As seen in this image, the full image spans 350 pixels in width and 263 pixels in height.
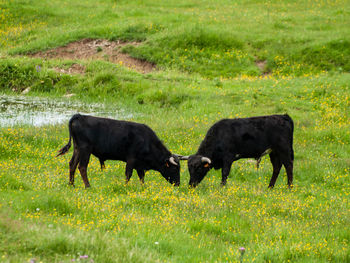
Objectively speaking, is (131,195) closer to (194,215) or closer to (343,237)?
(194,215)

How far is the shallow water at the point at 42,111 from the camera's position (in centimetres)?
2078

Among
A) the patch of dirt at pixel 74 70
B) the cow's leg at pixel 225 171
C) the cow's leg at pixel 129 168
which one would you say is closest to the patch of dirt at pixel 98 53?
the patch of dirt at pixel 74 70

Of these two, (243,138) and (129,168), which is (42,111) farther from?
(243,138)

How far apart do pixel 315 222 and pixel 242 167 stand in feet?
17.1

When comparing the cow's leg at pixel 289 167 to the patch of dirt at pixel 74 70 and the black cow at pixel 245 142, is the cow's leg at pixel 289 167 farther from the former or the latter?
the patch of dirt at pixel 74 70

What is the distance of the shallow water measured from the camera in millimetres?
20778

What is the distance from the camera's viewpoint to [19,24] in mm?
40688

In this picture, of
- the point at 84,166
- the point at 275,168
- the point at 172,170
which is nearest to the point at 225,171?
the point at 172,170

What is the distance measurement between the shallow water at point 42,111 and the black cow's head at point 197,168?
892cm

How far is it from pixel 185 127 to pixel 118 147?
6.78 m

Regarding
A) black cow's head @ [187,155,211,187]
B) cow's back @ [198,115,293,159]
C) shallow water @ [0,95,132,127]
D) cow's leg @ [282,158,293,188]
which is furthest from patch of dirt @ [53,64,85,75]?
cow's leg @ [282,158,293,188]

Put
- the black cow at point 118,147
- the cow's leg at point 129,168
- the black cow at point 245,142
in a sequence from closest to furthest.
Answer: the black cow at point 118,147
the cow's leg at point 129,168
the black cow at point 245,142

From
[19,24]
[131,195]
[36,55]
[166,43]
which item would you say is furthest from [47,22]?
[131,195]

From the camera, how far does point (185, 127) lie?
755 inches
